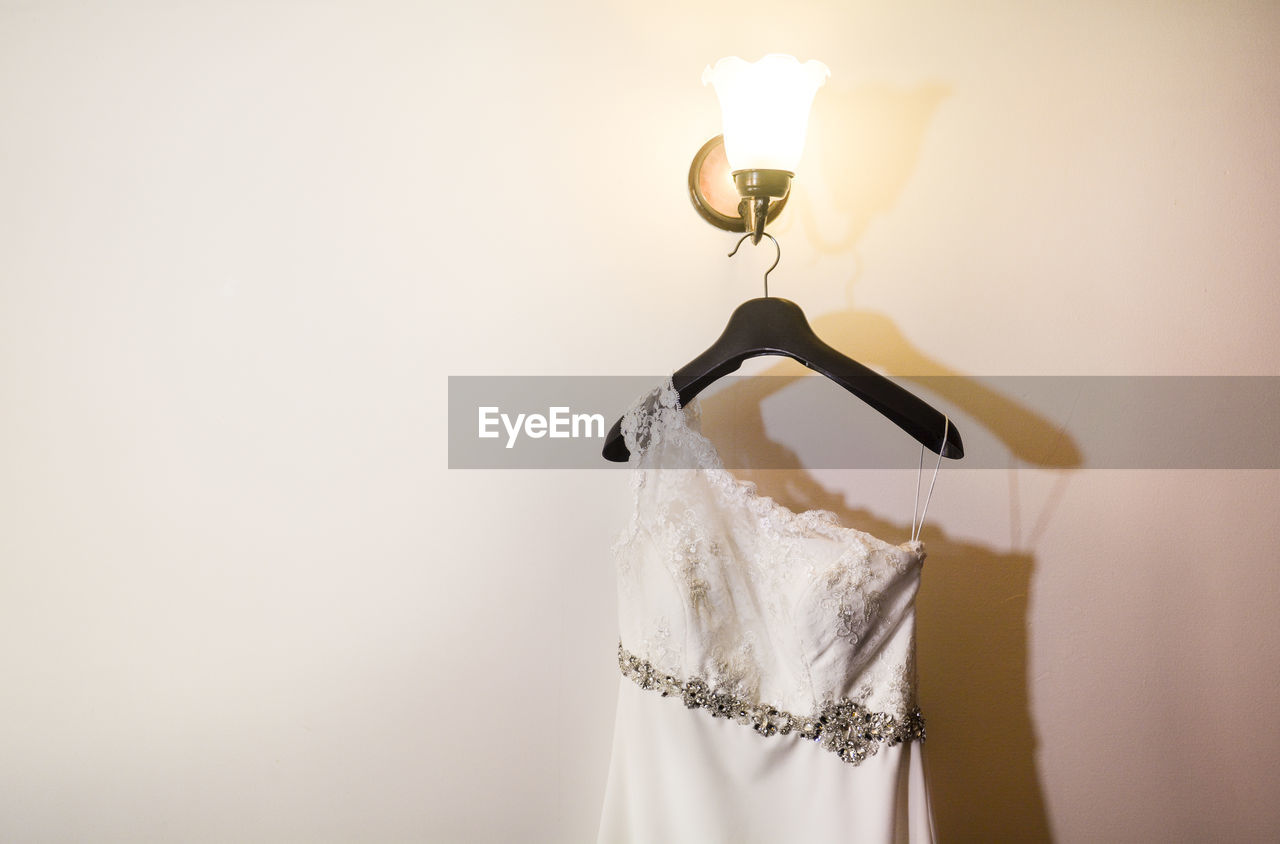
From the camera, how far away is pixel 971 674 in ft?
3.84

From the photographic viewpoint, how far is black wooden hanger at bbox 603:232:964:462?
2.94ft

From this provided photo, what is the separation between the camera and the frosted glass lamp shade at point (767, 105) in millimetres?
944

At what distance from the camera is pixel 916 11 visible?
1.16m

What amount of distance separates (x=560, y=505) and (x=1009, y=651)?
0.71 m

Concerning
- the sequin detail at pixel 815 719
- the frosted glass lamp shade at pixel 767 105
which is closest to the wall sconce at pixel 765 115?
the frosted glass lamp shade at pixel 767 105

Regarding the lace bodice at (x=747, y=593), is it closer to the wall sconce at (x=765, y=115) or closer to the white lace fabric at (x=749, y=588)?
the white lace fabric at (x=749, y=588)

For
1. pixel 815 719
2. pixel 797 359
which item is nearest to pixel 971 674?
pixel 815 719

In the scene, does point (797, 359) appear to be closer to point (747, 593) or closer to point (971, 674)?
point (747, 593)

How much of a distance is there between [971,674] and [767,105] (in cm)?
87

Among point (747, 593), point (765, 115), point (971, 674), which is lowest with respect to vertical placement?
point (971, 674)

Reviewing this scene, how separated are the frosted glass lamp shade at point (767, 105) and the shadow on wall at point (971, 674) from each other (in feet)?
1.14

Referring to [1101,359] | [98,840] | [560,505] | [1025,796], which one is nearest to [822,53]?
[1101,359]

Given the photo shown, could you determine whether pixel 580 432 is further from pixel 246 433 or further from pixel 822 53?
pixel 822 53

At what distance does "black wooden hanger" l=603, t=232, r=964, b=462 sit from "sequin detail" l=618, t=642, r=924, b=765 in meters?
0.33
